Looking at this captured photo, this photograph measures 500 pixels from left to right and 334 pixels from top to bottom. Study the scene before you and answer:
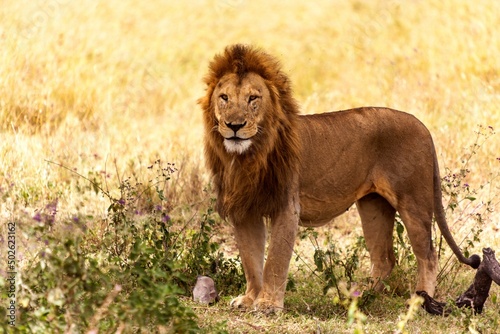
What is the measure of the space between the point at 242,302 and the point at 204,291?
234mm

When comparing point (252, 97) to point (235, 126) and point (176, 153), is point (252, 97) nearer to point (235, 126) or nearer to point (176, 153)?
point (235, 126)

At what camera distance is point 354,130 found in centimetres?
557

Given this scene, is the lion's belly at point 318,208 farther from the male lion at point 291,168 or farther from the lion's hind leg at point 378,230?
the lion's hind leg at point 378,230

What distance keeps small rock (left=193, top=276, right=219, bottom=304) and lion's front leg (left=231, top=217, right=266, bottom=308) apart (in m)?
0.14

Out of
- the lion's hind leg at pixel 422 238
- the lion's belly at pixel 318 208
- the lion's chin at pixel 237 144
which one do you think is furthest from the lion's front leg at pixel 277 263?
the lion's hind leg at pixel 422 238

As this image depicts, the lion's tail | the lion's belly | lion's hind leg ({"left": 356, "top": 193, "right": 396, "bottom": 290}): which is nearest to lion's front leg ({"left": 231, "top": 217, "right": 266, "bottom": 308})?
the lion's belly

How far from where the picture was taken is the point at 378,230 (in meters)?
5.93

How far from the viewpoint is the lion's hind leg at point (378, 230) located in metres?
5.90

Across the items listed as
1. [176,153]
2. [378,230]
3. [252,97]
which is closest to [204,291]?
[252,97]

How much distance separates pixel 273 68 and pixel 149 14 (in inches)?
449

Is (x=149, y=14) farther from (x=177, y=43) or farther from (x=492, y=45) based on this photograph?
(x=492, y=45)

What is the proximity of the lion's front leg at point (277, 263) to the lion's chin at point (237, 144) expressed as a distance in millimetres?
399

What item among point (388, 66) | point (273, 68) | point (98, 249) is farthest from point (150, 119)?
point (273, 68)

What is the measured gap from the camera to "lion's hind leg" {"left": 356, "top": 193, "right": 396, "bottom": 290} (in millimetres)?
5898
